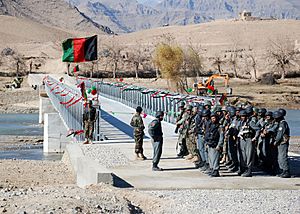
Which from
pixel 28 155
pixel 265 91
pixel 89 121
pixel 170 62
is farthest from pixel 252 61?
pixel 89 121

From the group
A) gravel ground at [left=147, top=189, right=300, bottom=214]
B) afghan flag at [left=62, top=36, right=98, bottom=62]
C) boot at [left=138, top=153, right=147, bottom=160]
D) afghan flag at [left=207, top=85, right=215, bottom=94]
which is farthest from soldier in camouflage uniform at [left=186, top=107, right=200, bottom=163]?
afghan flag at [left=207, top=85, right=215, bottom=94]

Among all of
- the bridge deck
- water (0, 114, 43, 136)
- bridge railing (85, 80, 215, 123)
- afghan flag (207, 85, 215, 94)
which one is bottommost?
water (0, 114, 43, 136)

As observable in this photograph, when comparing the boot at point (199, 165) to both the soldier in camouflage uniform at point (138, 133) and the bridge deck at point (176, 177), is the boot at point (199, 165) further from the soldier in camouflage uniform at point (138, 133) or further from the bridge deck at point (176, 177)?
the soldier in camouflage uniform at point (138, 133)

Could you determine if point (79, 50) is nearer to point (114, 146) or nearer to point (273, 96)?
point (114, 146)

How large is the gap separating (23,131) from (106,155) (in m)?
25.8

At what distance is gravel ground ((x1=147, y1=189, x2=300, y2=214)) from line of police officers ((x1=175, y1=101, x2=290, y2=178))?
176cm

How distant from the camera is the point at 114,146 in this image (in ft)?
66.0

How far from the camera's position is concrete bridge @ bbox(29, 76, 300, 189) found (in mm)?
14492

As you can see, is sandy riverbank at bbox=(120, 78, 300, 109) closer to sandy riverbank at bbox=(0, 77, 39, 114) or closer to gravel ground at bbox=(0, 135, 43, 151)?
sandy riverbank at bbox=(0, 77, 39, 114)

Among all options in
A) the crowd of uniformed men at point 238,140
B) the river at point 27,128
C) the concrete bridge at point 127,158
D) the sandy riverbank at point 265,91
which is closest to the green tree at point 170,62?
the sandy riverbank at point 265,91

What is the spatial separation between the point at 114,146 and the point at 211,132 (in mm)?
5330

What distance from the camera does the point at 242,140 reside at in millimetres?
15727

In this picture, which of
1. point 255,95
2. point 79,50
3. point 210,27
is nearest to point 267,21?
point 210,27

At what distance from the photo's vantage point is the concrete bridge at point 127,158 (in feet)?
47.5
